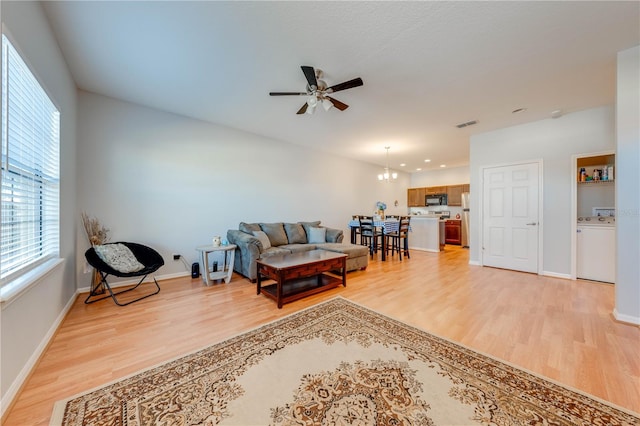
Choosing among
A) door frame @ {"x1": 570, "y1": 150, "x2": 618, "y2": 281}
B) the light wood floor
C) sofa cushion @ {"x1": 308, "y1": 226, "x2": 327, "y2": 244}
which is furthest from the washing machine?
sofa cushion @ {"x1": 308, "y1": 226, "x2": 327, "y2": 244}

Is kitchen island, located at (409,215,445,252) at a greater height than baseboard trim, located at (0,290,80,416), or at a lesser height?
greater

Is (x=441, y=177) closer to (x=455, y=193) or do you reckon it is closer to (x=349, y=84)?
(x=455, y=193)

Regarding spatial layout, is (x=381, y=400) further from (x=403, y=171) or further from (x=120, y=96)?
(x=403, y=171)

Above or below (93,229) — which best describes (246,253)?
below

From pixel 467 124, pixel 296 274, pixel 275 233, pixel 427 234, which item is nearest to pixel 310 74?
pixel 296 274

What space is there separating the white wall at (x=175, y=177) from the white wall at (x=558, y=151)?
4357 millimetres

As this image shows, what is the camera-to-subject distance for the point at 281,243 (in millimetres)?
4738

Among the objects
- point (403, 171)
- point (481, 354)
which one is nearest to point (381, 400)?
point (481, 354)

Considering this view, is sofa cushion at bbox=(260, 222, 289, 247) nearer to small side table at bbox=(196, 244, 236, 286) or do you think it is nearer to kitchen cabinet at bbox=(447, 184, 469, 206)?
small side table at bbox=(196, 244, 236, 286)

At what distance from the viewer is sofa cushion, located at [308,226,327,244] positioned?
5.00 m

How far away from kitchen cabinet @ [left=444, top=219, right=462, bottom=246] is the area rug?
22.5 ft

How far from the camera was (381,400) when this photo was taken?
1.41 metres

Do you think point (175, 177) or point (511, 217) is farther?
point (511, 217)

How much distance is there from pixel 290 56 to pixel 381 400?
3014 mm
